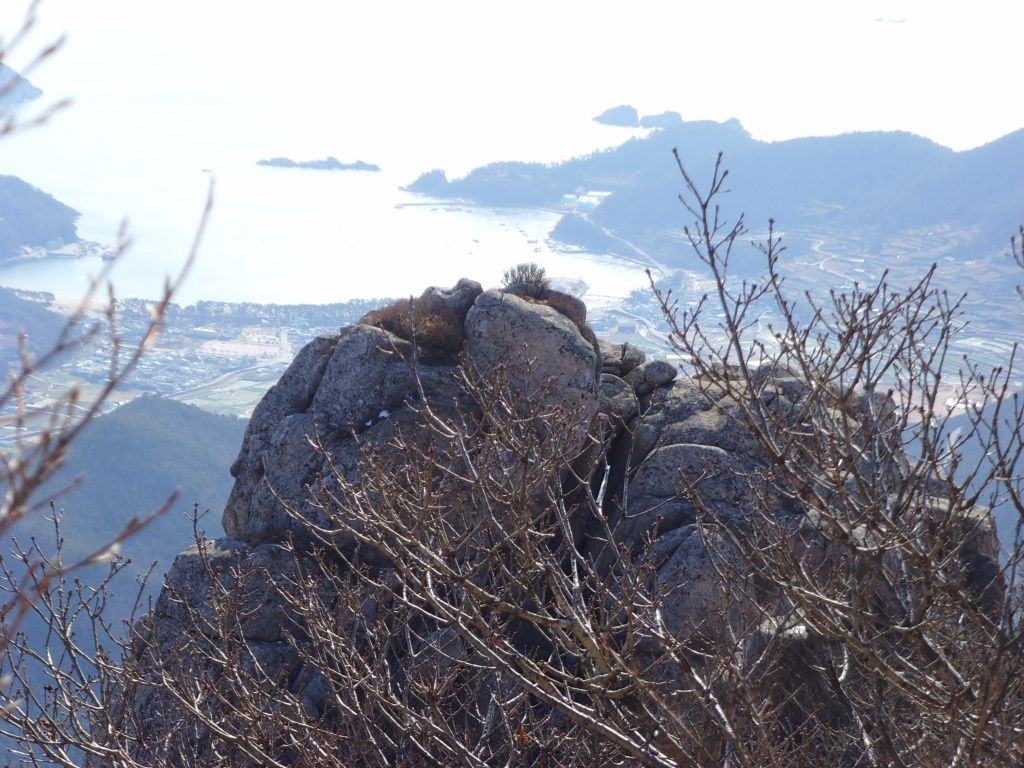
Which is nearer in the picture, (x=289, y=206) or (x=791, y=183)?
→ (x=289, y=206)

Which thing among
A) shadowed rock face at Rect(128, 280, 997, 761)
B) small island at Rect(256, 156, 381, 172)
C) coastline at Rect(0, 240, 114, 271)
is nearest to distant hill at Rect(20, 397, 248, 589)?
shadowed rock face at Rect(128, 280, 997, 761)

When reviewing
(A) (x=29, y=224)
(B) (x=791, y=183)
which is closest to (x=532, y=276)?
(A) (x=29, y=224)

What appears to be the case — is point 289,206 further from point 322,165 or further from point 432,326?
point 432,326

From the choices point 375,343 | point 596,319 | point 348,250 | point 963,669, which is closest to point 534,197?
point 348,250

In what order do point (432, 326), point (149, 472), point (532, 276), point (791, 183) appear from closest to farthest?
point (432, 326) → point (532, 276) → point (149, 472) → point (791, 183)

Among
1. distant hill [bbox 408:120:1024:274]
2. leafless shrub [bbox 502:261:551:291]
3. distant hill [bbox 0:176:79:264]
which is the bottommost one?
leafless shrub [bbox 502:261:551:291]

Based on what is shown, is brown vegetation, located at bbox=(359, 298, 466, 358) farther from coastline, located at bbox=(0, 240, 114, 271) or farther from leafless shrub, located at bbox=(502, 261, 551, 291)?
coastline, located at bbox=(0, 240, 114, 271)

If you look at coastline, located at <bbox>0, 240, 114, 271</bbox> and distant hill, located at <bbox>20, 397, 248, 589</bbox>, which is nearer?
distant hill, located at <bbox>20, 397, 248, 589</bbox>
